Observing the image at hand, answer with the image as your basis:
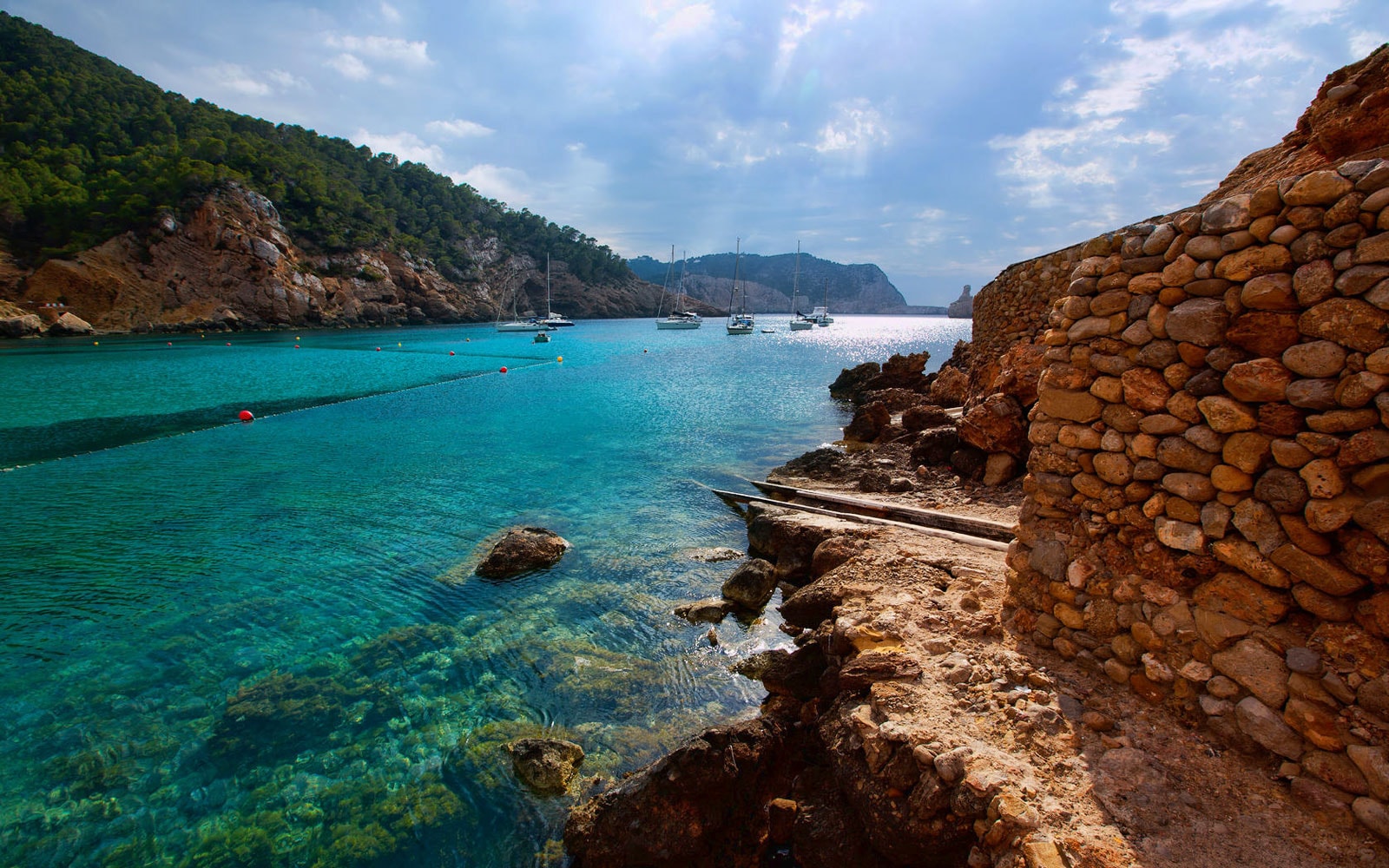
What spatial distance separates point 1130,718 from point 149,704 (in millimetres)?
10847

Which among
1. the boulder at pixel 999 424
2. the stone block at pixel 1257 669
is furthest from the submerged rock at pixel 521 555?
the stone block at pixel 1257 669

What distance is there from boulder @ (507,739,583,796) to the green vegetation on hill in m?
92.2

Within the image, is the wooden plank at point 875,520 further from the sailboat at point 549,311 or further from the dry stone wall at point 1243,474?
the sailboat at point 549,311

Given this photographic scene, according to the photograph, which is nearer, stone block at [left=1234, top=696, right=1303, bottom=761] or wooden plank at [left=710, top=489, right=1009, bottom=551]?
stone block at [left=1234, top=696, right=1303, bottom=761]

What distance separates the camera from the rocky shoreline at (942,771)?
350 cm

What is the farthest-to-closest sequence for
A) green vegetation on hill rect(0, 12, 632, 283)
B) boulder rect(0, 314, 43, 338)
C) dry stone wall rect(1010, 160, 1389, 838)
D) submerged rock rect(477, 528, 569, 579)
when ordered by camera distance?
1. green vegetation on hill rect(0, 12, 632, 283)
2. boulder rect(0, 314, 43, 338)
3. submerged rock rect(477, 528, 569, 579)
4. dry stone wall rect(1010, 160, 1389, 838)

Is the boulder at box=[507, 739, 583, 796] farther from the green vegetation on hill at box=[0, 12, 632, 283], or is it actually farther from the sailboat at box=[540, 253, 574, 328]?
the sailboat at box=[540, 253, 574, 328]

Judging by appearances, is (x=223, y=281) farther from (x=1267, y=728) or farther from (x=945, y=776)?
(x=1267, y=728)

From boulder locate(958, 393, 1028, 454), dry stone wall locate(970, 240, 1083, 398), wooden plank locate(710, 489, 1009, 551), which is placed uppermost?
dry stone wall locate(970, 240, 1083, 398)

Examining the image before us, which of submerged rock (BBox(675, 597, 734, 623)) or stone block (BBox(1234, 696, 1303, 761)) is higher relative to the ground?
stone block (BBox(1234, 696, 1303, 761))

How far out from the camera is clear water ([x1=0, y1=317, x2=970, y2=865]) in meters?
5.68

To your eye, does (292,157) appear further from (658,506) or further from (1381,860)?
(1381,860)

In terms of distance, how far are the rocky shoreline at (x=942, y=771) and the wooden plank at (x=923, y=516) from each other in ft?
3.27

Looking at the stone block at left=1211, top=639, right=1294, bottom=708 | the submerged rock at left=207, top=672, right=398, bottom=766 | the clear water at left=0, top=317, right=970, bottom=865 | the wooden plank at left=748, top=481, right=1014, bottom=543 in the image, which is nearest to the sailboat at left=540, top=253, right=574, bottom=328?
the clear water at left=0, top=317, right=970, bottom=865
